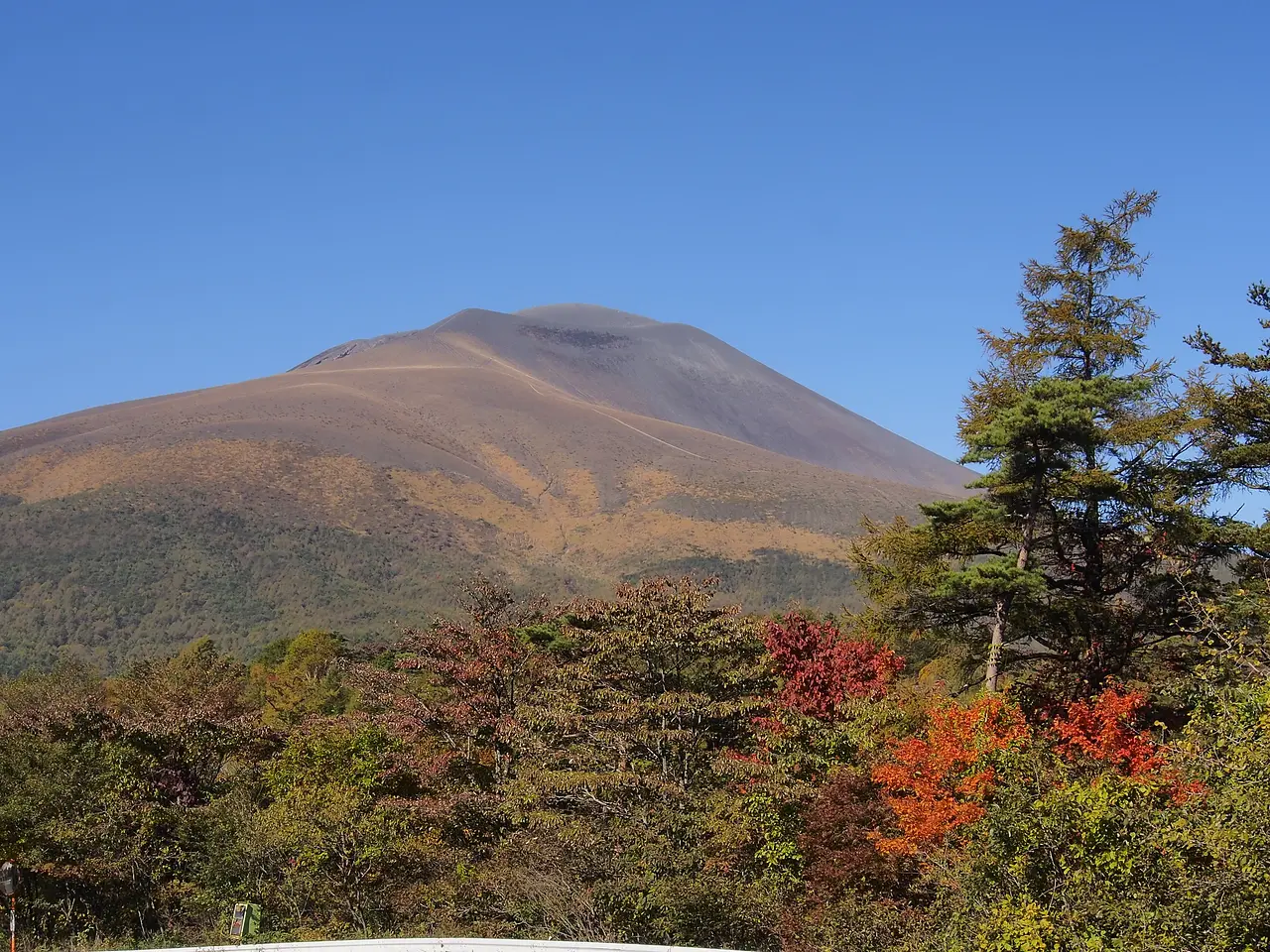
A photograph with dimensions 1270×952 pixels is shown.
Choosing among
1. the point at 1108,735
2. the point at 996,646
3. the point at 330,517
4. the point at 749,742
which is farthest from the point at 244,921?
the point at 330,517

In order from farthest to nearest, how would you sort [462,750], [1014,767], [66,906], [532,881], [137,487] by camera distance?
[137,487]
[462,750]
[66,906]
[532,881]
[1014,767]

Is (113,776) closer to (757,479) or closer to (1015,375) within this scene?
(1015,375)

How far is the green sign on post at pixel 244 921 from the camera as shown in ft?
59.7

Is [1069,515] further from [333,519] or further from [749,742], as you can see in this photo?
[333,519]

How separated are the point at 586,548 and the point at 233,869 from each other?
13140cm

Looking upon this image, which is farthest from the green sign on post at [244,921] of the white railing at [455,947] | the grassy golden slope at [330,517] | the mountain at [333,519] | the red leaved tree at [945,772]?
the grassy golden slope at [330,517]

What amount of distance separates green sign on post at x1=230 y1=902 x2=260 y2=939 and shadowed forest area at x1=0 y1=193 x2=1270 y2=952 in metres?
2.70

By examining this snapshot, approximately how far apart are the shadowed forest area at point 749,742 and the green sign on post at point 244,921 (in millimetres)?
2699

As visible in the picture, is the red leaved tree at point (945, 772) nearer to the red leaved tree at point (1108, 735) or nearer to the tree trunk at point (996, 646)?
the red leaved tree at point (1108, 735)

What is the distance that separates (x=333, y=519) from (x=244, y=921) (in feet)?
431

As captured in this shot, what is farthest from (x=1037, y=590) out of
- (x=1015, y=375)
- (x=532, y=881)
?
(x=532, y=881)

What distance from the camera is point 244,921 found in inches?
723

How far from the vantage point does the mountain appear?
4488 inches

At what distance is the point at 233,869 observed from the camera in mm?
23875
